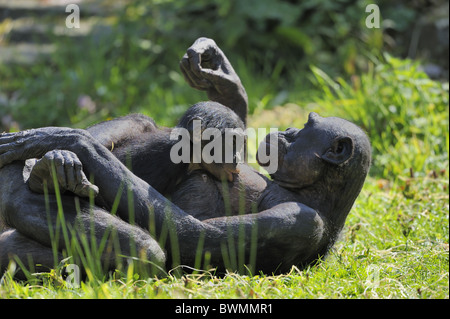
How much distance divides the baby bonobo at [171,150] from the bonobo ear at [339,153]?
412mm

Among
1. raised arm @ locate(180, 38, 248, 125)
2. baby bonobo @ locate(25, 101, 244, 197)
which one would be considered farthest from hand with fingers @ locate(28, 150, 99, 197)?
raised arm @ locate(180, 38, 248, 125)

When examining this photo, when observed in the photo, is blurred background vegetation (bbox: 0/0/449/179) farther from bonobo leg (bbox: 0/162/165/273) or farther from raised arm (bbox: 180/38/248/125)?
bonobo leg (bbox: 0/162/165/273)

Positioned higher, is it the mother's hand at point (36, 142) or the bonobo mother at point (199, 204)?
the mother's hand at point (36, 142)

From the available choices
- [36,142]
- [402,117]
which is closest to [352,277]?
[36,142]

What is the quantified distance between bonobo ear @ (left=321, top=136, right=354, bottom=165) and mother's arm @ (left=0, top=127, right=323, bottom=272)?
0.32 meters

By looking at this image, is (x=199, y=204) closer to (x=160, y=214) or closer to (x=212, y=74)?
(x=160, y=214)

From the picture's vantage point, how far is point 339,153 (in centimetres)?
291

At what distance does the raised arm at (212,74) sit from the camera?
316 centimetres

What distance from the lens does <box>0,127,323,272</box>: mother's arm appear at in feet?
8.83

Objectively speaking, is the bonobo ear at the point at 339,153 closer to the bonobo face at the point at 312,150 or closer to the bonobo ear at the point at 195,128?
the bonobo face at the point at 312,150

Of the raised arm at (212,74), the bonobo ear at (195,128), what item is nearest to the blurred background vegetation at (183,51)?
the raised arm at (212,74)

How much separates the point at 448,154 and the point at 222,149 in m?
2.85

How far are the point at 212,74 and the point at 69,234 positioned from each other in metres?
1.12

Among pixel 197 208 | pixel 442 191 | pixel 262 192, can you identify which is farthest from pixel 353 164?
pixel 442 191
